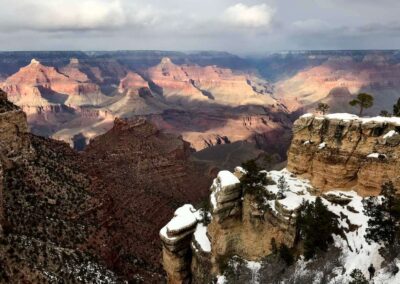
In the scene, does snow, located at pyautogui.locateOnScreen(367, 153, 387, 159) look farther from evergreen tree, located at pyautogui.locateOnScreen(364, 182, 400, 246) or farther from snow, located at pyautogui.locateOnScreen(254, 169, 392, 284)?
snow, located at pyautogui.locateOnScreen(254, 169, 392, 284)

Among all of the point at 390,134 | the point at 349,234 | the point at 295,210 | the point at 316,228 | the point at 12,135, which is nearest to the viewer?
the point at 316,228

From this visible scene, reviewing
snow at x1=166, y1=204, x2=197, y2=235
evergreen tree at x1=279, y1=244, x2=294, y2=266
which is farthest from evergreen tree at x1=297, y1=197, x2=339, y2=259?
snow at x1=166, y1=204, x2=197, y2=235

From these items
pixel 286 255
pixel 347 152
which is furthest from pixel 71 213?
pixel 347 152

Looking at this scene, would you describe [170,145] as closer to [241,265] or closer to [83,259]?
[83,259]

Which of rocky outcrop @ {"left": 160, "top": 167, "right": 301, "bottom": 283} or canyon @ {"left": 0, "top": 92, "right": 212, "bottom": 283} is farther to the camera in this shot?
canyon @ {"left": 0, "top": 92, "right": 212, "bottom": 283}

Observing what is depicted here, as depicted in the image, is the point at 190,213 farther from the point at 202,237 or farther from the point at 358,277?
the point at 358,277

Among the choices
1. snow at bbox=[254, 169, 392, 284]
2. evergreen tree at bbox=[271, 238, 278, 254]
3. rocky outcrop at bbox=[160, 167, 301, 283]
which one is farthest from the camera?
rocky outcrop at bbox=[160, 167, 301, 283]

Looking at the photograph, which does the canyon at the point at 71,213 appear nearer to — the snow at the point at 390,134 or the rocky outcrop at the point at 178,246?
the rocky outcrop at the point at 178,246
